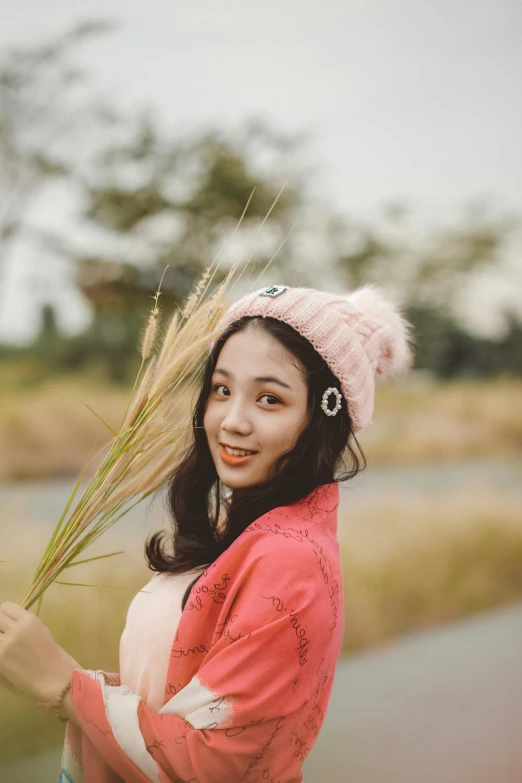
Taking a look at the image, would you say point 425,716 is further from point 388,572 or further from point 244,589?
point 244,589

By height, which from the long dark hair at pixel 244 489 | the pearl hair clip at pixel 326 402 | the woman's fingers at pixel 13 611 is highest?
the pearl hair clip at pixel 326 402

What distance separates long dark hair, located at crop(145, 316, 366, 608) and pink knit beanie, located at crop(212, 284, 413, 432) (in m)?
0.02

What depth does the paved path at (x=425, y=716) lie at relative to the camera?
272cm

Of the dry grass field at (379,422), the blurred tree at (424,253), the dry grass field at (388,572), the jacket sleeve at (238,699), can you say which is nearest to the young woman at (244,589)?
the jacket sleeve at (238,699)

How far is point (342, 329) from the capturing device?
123 cm

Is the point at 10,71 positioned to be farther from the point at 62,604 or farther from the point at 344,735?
the point at 344,735

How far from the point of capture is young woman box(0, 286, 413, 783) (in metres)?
0.98

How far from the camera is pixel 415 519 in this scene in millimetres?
3920

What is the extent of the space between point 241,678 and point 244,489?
1.12 feet

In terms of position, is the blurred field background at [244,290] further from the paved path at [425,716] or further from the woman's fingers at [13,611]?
the woman's fingers at [13,611]

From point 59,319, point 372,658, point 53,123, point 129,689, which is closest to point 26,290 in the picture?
point 59,319

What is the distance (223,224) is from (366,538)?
5.90 ft

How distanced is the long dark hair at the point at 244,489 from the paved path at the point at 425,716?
1607 mm

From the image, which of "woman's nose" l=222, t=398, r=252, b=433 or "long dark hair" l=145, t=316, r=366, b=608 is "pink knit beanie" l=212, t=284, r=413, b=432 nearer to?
"long dark hair" l=145, t=316, r=366, b=608
